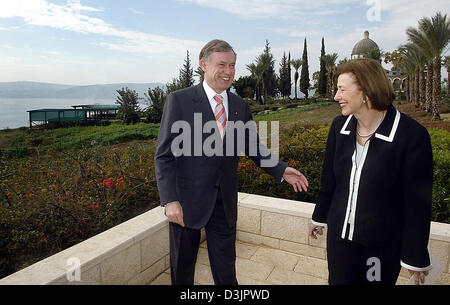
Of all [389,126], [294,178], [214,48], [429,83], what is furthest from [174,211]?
[429,83]

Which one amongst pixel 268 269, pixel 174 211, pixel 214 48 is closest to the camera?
pixel 174 211

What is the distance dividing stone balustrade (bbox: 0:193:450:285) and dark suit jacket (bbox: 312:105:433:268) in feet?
6.00

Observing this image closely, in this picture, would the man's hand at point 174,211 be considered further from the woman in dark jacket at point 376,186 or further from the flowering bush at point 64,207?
the flowering bush at point 64,207

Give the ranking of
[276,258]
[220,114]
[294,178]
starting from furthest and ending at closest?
[276,258] → [294,178] → [220,114]

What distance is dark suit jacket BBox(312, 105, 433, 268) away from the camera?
1.85 meters

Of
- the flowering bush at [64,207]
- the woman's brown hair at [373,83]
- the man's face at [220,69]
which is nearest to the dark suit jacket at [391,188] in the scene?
the woman's brown hair at [373,83]

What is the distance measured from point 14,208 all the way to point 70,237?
0.98 metres

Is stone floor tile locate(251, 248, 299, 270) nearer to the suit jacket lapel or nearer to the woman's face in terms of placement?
the suit jacket lapel

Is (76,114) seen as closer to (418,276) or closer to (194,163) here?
(194,163)

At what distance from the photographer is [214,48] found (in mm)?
2465

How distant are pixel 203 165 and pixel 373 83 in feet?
4.24

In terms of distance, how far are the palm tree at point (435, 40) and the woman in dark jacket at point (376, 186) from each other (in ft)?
72.1
